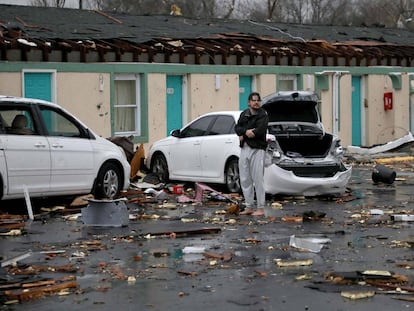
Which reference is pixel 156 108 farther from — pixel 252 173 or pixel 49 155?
pixel 252 173

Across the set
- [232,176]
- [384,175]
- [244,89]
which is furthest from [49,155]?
[244,89]

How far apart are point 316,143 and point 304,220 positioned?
353 cm

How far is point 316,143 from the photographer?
57.2ft

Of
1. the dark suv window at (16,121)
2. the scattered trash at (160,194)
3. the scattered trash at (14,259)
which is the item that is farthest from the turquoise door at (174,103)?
the scattered trash at (14,259)

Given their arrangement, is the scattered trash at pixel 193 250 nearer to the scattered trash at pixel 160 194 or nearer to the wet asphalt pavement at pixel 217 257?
the wet asphalt pavement at pixel 217 257

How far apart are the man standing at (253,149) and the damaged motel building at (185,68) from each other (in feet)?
24.3

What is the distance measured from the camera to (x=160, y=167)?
20.1m

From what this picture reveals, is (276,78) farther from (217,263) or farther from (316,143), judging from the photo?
(217,263)

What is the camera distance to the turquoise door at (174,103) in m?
25.0

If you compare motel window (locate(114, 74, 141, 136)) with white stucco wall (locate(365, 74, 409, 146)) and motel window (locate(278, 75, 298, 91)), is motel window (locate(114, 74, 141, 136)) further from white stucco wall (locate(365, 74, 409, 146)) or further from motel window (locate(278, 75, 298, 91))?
white stucco wall (locate(365, 74, 409, 146))

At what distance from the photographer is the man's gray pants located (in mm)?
15109

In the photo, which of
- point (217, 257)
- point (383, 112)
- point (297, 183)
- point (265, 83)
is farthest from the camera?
point (383, 112)

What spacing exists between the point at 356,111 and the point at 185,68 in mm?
8111

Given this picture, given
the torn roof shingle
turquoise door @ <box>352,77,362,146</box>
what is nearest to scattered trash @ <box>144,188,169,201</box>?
the torn roof shingle
